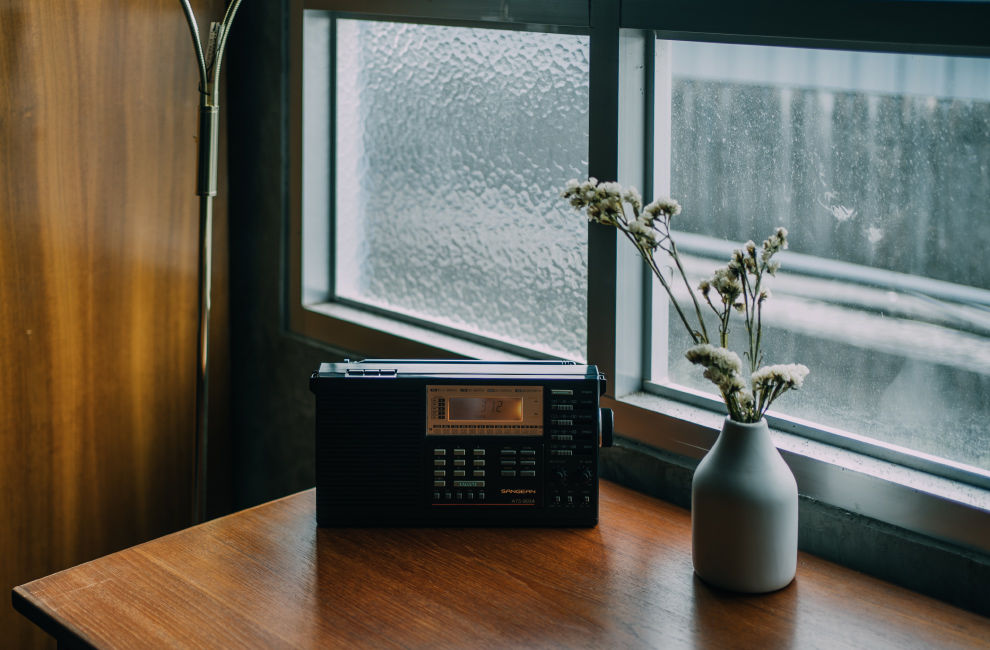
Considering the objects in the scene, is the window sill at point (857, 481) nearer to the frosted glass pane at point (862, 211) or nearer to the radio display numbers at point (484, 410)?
the frosted glass pane at point (862, 211)

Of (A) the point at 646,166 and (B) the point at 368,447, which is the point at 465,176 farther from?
(B) the point at 368,447

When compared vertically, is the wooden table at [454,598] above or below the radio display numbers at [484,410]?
below

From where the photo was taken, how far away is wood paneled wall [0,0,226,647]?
1652mm

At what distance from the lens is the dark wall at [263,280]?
2.00 metres

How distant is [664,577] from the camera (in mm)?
1156

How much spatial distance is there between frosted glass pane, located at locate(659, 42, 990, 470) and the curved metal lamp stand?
0.71m

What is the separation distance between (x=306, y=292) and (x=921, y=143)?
1242 mm

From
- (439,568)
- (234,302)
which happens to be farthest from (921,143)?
(234,302)

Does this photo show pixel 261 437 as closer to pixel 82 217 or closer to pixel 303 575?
pixel 82 217

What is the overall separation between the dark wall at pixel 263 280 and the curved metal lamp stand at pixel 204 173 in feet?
1.18

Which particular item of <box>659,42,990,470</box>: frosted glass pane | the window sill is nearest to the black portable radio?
the window sill

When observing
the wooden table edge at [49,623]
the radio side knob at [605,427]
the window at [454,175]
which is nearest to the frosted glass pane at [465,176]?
the window at [454,175]

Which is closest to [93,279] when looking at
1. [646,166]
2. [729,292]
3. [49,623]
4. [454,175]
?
[454,175]

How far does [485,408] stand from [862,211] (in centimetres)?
55
